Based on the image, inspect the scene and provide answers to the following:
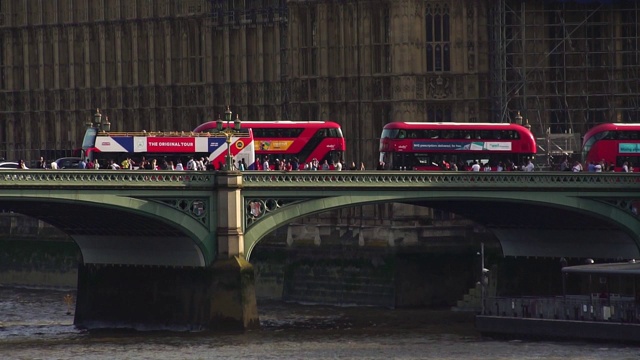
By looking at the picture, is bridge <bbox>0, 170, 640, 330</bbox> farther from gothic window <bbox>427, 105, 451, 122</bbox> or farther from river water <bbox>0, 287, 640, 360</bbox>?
gothic window <bbox>427, 105, 451, 122</bbox>

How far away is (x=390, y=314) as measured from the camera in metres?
151

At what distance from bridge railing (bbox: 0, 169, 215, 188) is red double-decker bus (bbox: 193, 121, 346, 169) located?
→ 15.8m

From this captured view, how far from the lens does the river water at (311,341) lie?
411 ft

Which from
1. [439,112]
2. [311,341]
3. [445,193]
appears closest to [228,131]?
[445,193]

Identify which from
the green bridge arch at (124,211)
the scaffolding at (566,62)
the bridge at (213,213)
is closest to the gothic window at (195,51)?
the scaffolding at (566,62)

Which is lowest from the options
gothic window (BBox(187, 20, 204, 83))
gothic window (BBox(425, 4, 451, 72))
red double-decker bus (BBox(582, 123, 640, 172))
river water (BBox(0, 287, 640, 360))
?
river water (BBox(0, 287, 640, 360))

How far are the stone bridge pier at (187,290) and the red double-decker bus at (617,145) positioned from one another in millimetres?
22458

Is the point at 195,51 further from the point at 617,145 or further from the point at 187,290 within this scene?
the point at 187,290

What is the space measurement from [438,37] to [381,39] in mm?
3710

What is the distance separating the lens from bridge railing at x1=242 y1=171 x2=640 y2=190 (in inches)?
5374

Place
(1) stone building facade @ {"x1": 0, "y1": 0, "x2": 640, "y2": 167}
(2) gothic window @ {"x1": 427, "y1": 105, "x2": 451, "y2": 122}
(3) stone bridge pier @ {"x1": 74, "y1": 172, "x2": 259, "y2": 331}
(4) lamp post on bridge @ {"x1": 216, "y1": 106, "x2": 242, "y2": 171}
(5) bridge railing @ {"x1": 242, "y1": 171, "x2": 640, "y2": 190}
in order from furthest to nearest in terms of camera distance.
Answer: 1. (2) gothic window @ {"x1": 427, "y1": 105, "x2": 451, "y2": 122}
2. (1) stone building facade @ {"x1": 0, "y1": 0, "x2": 640, "y2": 167}
3. (5) bridge railing @ {"x1": 242, "y1": 171, "x2": 640, "y2": 190}
4. (4) lamp post on bridge @ {"x1": 216, "y1": 106, "x2": 242, "y2": 171}
5. (3) stone bridge pier @ {"x1": 74, "y1": 172, "x2": 259, "y2": 331}

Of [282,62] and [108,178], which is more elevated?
[282,62]

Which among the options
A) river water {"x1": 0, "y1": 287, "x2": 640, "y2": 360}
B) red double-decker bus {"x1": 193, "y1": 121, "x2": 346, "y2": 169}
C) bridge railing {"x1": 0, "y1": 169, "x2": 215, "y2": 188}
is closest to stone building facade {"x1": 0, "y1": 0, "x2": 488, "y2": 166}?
red double-decker bus {"x1": 193, "y1": 121, "x2": 346, "y2": 169}

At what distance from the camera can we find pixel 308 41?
17350 centimetres
